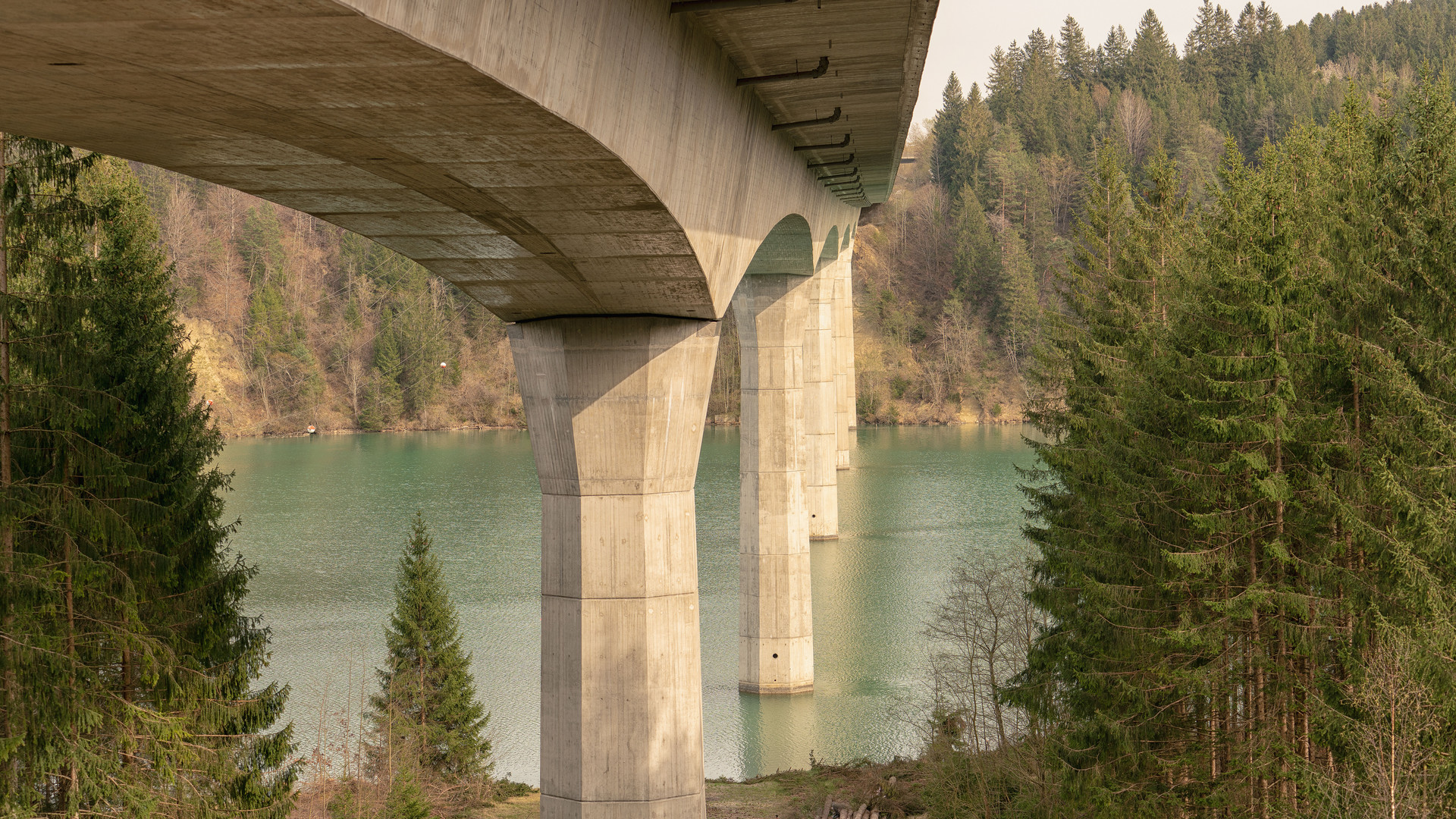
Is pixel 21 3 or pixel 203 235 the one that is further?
pixel 203 235

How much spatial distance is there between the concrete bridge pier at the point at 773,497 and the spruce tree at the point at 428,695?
811cm

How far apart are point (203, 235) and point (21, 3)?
12574 cm

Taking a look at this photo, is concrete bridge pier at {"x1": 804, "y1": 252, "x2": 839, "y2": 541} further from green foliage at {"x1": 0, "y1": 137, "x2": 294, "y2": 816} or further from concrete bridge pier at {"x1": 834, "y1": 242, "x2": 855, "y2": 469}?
green foliage at {"x1": 0, "y1": 137, "x2": 294, "y2": 816}

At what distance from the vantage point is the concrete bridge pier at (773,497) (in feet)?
96.6

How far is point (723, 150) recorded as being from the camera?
13516 mm

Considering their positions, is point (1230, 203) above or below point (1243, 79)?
below

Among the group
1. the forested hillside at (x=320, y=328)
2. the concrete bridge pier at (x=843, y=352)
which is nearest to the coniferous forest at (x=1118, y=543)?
the concrete bridge pier at (x=843, y=352)

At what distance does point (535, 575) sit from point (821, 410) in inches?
718

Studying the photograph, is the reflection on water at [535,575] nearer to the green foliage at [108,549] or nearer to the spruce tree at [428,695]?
the spruce tree at [428,695]

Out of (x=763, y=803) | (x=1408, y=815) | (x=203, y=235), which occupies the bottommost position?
(x=763, y=803)

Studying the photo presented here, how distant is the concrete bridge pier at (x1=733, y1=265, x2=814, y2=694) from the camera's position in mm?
29438

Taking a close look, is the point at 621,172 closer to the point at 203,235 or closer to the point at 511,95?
the point at 511,95

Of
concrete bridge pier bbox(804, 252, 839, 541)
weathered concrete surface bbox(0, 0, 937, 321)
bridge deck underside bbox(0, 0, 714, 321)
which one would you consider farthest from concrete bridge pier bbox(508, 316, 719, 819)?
concrete bridge pier bbox(804, 252, 839, 541)

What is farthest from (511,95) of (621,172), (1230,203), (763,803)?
(763,803)
